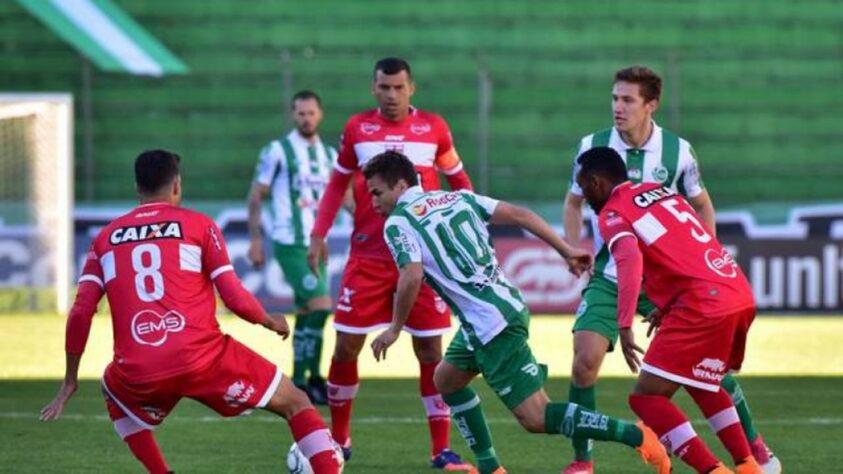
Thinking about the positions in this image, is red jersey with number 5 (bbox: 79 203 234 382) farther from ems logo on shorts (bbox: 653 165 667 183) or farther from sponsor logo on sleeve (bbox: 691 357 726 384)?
ems logo on shorts (bbox: 653 165 667 183)

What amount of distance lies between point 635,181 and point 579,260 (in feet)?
3.40

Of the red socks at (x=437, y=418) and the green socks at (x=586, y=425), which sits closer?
the green socks at (x=586, y=425)

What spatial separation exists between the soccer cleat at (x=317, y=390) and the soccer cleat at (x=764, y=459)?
4193 mm

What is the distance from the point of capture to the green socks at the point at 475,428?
864 centimetres

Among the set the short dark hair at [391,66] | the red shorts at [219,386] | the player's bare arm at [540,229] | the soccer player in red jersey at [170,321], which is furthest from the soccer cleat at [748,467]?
the short dark hair at [391,66]

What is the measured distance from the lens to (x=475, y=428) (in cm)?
864

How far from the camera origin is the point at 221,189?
2273 centimetres

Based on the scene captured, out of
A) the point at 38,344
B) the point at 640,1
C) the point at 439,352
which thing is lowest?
the point at 38,344

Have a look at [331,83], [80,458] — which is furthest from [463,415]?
[331,83]

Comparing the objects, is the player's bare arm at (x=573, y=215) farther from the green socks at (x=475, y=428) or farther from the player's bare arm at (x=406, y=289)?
the player's bare arm at (x=406, y=289)

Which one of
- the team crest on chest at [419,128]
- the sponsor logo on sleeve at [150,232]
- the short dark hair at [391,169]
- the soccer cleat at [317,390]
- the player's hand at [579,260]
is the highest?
the team crest on chest at [419,128]

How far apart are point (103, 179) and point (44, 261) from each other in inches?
109

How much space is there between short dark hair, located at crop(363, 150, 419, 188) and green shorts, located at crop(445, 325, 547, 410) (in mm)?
841

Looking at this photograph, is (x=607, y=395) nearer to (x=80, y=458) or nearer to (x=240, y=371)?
(x=80, y=458)
